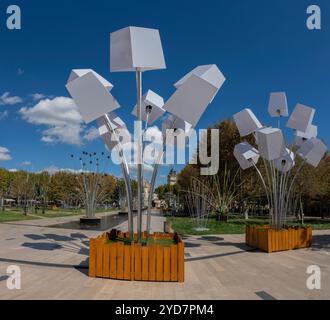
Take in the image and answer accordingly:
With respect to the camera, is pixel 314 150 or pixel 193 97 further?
pixel 314 150

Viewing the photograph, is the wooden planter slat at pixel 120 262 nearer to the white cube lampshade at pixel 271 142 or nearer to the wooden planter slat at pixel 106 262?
the wooden planter slat at pixel 106 262

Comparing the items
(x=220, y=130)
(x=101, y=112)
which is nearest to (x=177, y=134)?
→ (x=101, y=112)

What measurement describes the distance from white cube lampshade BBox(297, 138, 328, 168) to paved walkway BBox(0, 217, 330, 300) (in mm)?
3748

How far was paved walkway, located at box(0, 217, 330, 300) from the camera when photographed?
6.39 meters

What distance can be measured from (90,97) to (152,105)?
2.85m

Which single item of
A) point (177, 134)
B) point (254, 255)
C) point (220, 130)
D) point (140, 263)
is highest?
point (220, 130)

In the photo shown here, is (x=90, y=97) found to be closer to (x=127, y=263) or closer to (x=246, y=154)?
(x=127, y=263)

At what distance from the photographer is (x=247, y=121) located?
45.8 ft

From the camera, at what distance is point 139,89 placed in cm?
858

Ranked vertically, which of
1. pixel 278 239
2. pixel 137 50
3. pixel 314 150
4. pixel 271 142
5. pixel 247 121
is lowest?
pixel 278 239

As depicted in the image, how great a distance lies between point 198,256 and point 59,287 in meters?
5.43

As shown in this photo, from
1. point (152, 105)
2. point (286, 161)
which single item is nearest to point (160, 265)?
point (152, 105)
